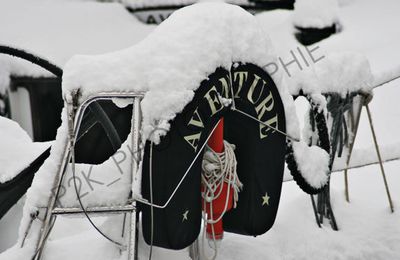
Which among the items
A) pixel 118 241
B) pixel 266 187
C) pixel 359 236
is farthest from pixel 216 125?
pixel 359 236

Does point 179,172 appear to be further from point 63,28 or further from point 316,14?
point 316,14

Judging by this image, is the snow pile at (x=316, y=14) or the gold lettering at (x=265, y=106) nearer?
the gold lettering at (x=265, y=106)

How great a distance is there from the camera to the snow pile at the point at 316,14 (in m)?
5.21

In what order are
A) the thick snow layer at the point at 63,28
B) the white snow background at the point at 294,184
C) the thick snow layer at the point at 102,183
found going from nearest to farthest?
the thick snow layer at the point at 102,183 → the white snow background at the point at 294,184 → the thick snow layer at the point at 63,28

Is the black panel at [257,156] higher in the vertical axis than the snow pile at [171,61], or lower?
lower

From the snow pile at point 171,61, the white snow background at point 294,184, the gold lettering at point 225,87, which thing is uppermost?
the snow pile at point 171,61

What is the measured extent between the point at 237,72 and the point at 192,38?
9.7 inches

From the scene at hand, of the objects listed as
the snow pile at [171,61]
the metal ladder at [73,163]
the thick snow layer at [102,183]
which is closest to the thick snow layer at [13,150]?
the thick snow layer at [102,183]

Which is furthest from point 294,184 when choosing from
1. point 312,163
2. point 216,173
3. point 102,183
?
point 102,183

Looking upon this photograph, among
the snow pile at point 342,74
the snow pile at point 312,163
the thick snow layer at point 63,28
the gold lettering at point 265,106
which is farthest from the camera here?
the thick snow layer at point 63,28

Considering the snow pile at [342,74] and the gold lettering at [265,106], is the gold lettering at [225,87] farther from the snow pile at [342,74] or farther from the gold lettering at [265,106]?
the snow pile at [342,74]

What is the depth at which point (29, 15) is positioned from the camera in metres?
4.82

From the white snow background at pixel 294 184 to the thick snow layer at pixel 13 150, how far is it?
4 cm

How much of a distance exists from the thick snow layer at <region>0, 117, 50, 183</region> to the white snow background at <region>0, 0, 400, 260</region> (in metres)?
0.04
